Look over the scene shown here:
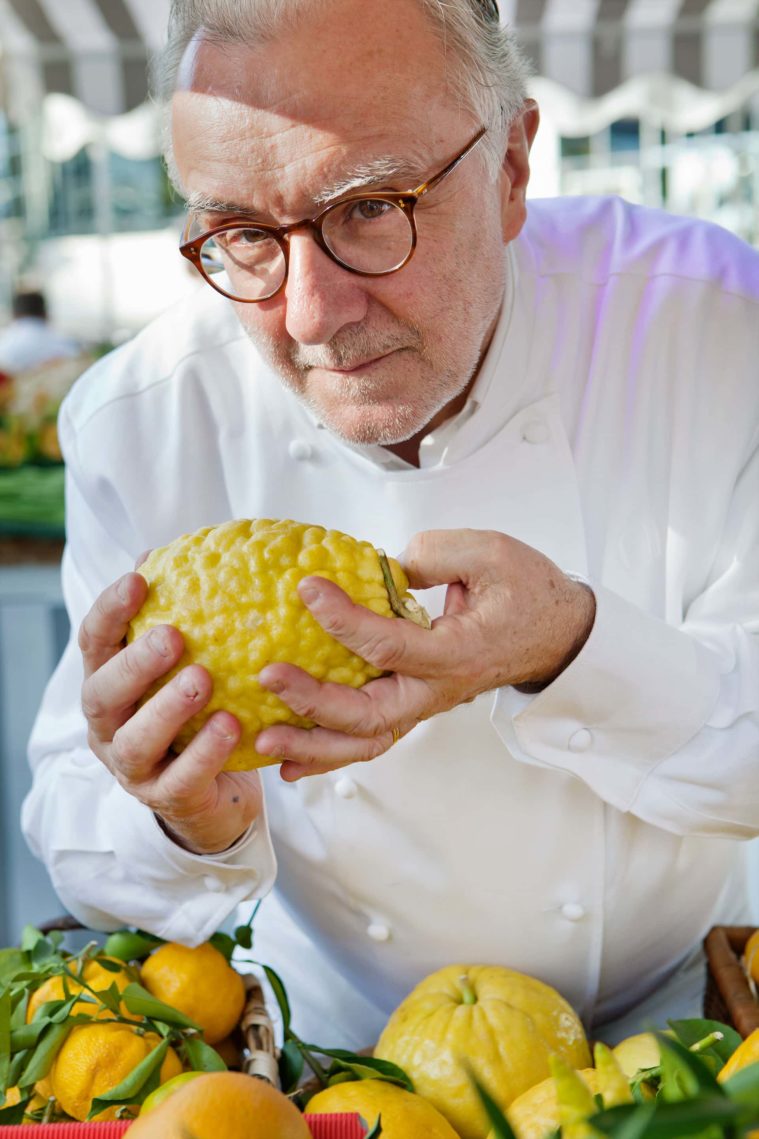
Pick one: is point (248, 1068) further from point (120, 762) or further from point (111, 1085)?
point (120, 762)

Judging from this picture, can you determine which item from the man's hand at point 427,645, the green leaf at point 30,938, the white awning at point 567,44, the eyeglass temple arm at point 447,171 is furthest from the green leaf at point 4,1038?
the white awning at point 567,44

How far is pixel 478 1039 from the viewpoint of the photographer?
4.76ft

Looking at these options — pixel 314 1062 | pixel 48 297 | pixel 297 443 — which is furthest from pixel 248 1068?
pixel 48 297

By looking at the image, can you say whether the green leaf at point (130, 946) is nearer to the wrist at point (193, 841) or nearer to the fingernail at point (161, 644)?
the wrist at point (193, 841)

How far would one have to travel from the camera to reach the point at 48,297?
40.8ft

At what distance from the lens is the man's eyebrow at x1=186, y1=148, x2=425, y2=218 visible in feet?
4.93

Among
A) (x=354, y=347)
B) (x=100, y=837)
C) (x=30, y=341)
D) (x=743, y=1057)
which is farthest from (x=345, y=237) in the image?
(x=30, y=341)

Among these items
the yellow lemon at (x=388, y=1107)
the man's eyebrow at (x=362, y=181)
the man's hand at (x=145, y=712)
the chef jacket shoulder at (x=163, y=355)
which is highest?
the man's eyebrow at (x=362, y=181)

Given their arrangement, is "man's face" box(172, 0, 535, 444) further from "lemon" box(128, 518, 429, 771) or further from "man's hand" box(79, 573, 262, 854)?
"man's hand" box(79, 573, 262, 854)

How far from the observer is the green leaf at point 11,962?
1.66 m

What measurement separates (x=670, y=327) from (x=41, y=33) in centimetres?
816

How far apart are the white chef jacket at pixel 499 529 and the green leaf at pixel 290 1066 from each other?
0.24 meters

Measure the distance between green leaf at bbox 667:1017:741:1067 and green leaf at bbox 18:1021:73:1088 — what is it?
721 mm

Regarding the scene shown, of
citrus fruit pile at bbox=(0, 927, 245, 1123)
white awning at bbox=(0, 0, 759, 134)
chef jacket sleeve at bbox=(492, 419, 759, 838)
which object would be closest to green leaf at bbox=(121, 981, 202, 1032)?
citrus fruit pile at bbox=(0, 927, 245, 1123)
